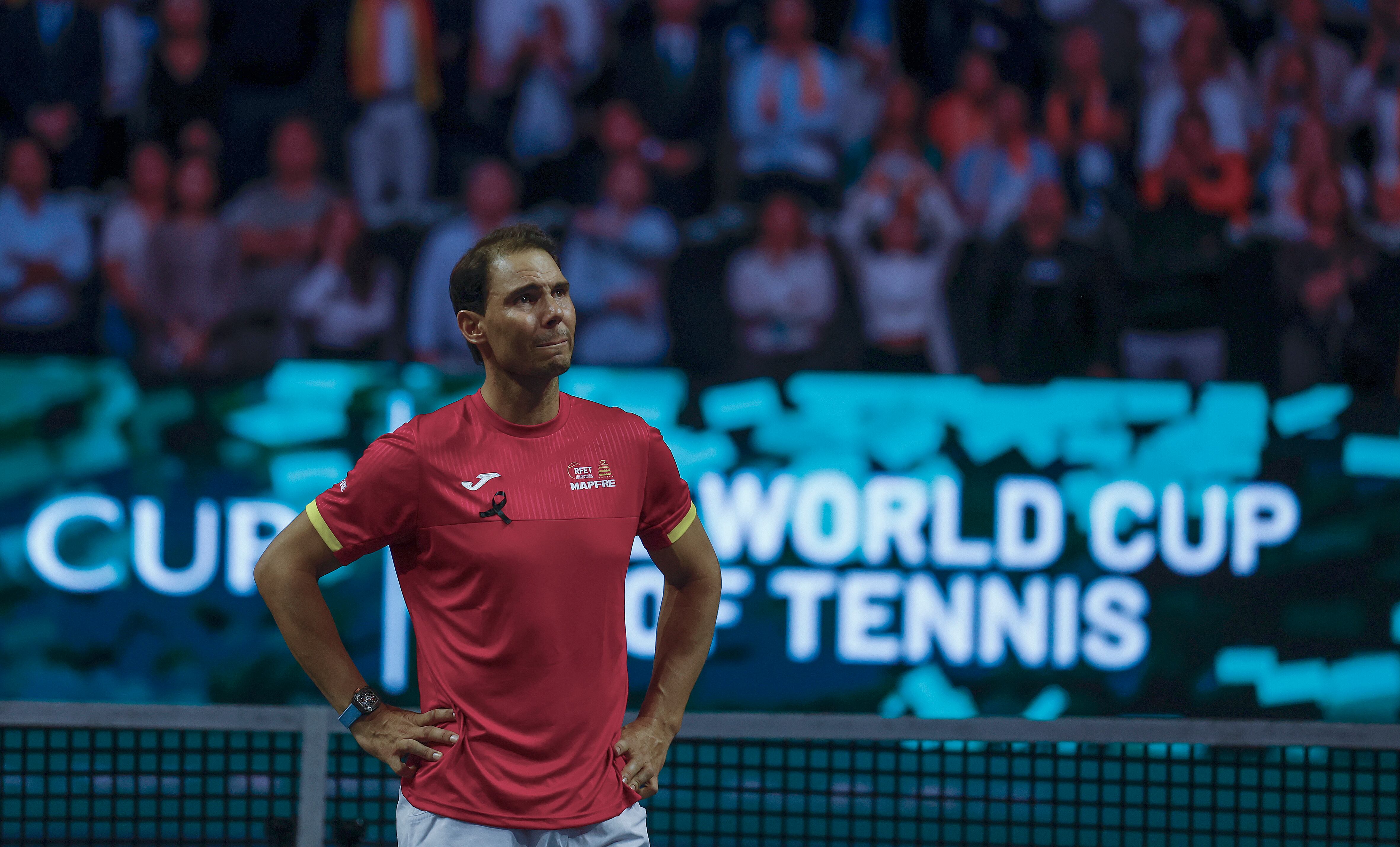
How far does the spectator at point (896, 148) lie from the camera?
7.37 m

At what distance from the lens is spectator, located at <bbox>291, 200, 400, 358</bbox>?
6.91 metres

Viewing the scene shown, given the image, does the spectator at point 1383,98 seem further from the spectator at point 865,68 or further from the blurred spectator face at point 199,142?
the blurred spectator face at point 199,142

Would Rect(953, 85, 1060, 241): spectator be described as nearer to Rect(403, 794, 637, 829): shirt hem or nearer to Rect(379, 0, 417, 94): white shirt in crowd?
Rect(379, 0, 417, 94): white shirt in crowd

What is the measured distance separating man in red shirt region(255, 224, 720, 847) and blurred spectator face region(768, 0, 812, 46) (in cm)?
584

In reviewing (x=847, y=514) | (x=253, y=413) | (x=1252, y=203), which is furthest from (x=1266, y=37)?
(x=253, y=413)

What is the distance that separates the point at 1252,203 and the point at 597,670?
6646 millimetres

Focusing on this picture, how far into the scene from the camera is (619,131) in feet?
24.2

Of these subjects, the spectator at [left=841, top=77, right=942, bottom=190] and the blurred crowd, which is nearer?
the blurred crowd

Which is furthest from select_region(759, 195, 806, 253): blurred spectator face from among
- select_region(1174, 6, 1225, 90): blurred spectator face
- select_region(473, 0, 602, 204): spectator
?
select_region(1174, 6, 1225, 90): blurred spectator face

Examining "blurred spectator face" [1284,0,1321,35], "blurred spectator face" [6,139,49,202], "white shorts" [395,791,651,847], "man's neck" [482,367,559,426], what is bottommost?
"white shorts" [395,791,651,847]

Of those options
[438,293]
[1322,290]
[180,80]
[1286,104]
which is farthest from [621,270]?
[1286,104]

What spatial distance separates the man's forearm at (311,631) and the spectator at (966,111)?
6.07m

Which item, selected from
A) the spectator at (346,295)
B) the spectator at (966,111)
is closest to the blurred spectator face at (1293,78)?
the spectator at (966,111)

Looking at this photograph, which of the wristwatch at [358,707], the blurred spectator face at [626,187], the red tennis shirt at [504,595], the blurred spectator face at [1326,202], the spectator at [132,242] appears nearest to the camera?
the red tennis shirt at [504,595]
